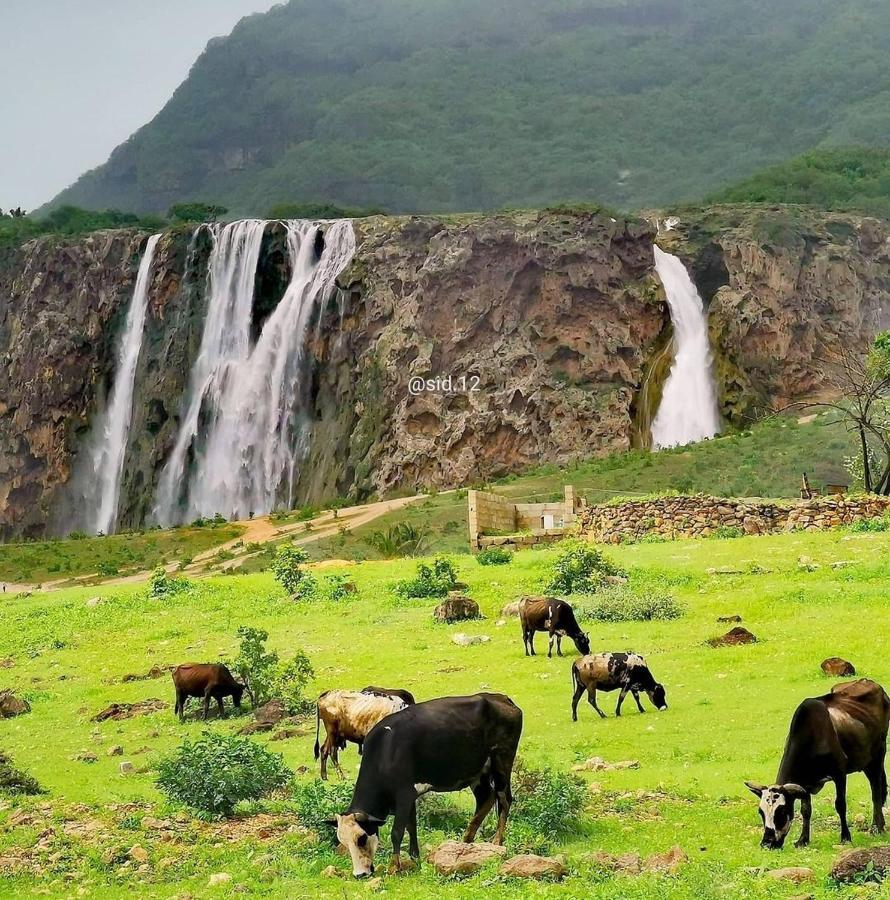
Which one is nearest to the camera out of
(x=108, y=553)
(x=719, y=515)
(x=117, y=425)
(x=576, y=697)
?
(x=576, y=697)

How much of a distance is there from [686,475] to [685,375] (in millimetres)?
21045

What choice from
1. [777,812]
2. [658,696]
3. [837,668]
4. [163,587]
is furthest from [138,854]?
[163,587]

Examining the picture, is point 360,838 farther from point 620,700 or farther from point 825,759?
point 620,700

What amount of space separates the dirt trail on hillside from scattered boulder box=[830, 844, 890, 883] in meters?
45.1

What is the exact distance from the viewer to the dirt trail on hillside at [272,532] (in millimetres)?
57188

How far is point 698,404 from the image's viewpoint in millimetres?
80938

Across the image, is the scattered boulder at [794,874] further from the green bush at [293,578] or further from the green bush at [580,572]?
the green bush at [293,578]

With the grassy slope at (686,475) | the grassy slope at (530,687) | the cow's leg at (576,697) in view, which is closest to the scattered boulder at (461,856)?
the grassy slope at (530,687)

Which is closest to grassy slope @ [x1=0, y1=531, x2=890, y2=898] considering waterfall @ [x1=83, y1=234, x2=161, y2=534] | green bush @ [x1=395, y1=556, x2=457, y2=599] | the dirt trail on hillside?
green bush @ [x1=395, y1=556, x2=457, y2=599]

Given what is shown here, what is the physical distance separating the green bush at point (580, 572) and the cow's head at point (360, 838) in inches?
642

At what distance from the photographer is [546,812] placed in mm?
12156

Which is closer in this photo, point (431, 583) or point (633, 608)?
point (633, 608)

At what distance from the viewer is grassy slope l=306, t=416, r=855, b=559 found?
57.8 meters

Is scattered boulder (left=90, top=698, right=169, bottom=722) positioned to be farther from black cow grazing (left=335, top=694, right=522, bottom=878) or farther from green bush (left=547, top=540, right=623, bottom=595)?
green bush (left=547, top=540, right=623, bottom=595)
